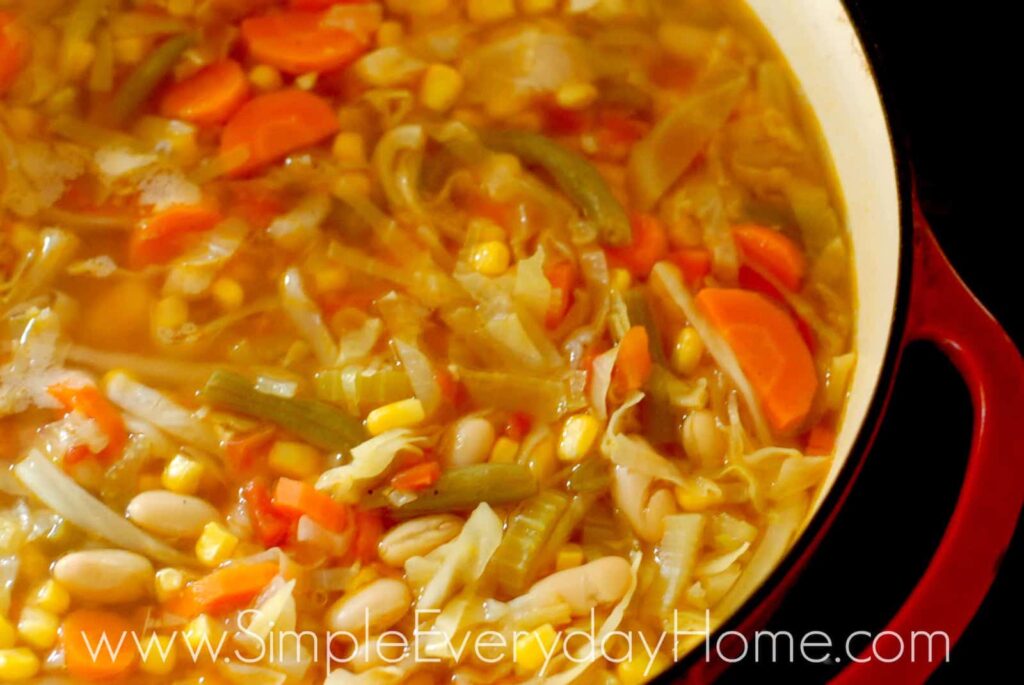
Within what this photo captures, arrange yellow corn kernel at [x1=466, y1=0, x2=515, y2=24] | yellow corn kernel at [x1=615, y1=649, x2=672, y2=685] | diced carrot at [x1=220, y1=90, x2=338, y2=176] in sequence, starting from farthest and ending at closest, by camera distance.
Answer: yellow corn kernel at [x1=466, y1=0, x2=515, y2=24] < diced carrot at [x1=220, y1=90, x2=338, y2=176] < yellow corn kernel at [x1=615, y1=649, x2=672, y2=685]

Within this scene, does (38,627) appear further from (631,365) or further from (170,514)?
(631,365)

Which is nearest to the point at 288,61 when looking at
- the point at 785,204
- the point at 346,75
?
the point at 346,75

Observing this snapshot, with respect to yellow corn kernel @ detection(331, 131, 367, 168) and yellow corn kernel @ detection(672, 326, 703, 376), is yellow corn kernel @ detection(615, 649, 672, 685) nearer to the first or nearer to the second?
yellow corn kernel @ detection(672, 326, 703, 376)

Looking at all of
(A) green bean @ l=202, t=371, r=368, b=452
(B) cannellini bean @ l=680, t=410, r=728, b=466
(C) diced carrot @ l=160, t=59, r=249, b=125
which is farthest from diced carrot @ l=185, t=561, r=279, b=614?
(C) diced carrot @ l=160, t=59, r=249, b=125

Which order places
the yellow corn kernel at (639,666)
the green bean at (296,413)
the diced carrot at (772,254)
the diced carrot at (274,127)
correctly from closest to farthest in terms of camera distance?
the yellow corn kernel at (639,666) < the green bean at (296,413) < the diced carrot at (772,254) < the diced carrot at (274,127)

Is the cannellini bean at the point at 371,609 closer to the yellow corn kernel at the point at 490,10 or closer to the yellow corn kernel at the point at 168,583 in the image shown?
the yellow corn kernel at the point at 168,583

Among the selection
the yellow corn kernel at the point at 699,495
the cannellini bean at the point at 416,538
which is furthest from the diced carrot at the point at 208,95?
the yellow corn kernel at the point at 699,495
